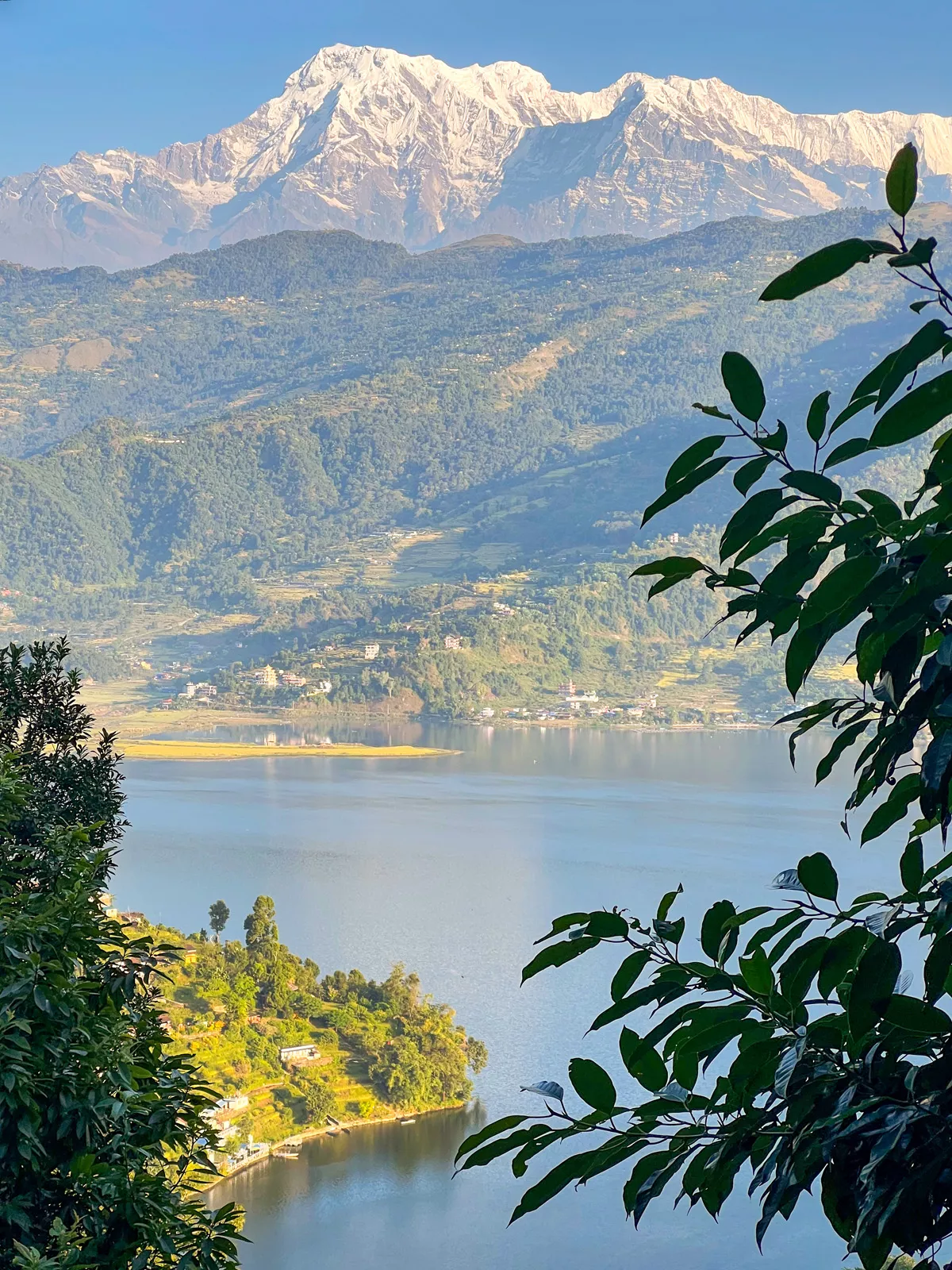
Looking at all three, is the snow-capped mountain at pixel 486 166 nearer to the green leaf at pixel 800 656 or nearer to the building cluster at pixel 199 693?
the building cluster at pixel 199 693

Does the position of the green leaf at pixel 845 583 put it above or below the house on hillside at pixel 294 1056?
above

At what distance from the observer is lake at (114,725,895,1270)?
13219 millimetres

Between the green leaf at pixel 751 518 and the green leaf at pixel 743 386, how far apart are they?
0.04 metres

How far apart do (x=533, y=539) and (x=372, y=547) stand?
9390 millimetres

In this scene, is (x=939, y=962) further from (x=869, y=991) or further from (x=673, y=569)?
(x=673, y=569)

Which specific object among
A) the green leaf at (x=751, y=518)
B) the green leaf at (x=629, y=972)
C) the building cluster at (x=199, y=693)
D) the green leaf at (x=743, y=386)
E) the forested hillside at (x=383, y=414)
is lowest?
the building cluster at (x=199, y=693)

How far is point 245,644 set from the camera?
214ft

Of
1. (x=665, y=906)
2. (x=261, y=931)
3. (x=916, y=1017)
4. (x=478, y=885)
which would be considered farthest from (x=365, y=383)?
(x=916, y=1017)

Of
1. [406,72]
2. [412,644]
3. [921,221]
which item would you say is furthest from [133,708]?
[406,72]

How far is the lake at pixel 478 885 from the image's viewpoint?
1322 cm

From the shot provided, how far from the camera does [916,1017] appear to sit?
0.65 meters

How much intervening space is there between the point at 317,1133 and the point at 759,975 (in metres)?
15.9

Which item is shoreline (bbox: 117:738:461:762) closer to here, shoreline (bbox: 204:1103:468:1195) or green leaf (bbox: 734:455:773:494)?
shoreline (bbox: 204:1103:468:1195)

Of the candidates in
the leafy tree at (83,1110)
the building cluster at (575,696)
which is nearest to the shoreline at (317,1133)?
the leafy tree at (83,1110)
